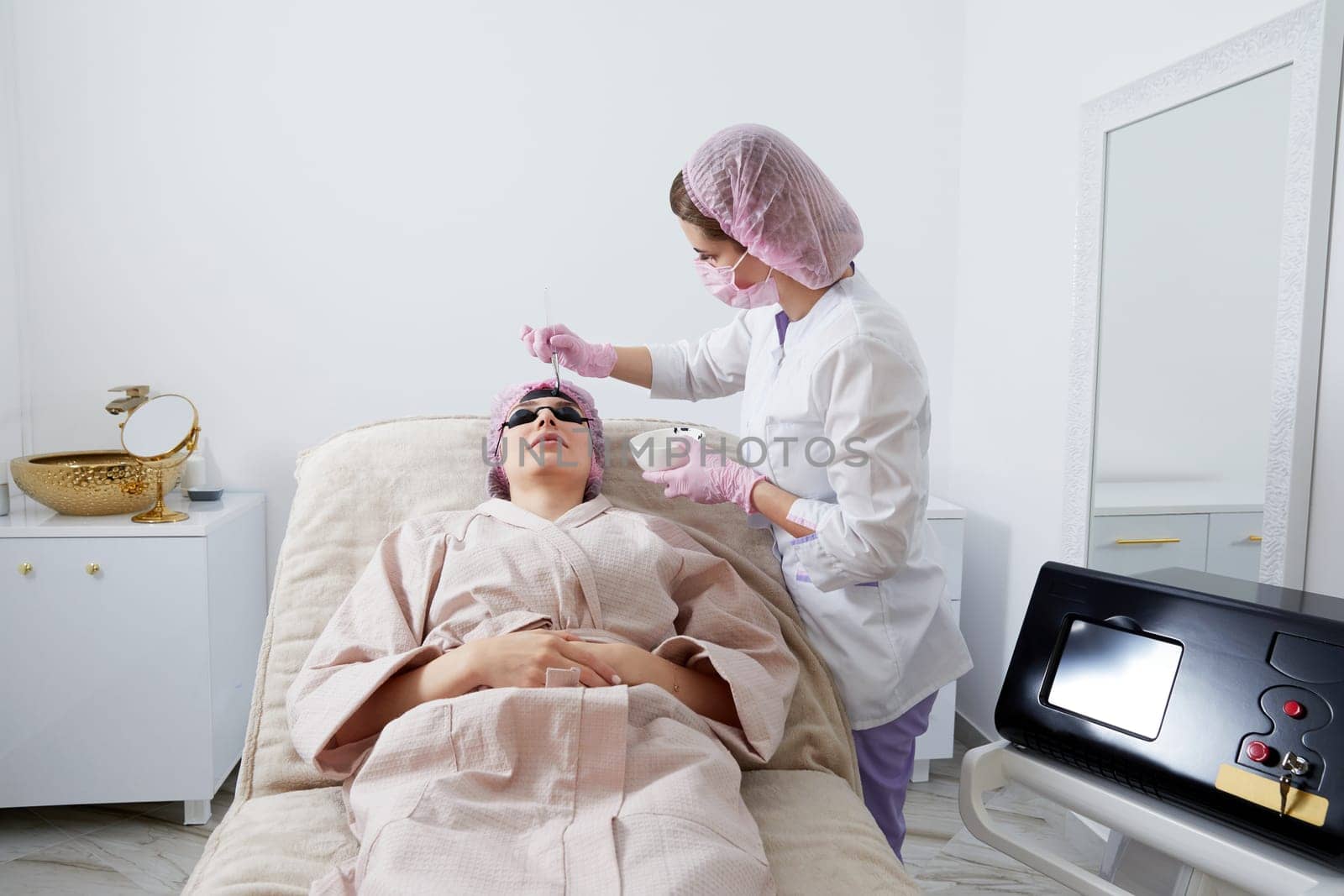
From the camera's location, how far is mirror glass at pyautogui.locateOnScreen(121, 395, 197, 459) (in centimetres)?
206

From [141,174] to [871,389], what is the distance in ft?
6.76

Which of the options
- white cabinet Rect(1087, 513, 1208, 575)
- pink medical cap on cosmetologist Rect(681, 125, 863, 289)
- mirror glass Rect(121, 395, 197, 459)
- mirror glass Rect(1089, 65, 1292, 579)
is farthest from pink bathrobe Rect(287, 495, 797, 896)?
mirror glass Rect(121, 395, 197, 459)

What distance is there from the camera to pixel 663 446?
1645mm

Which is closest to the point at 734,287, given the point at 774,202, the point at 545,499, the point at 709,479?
the point at 774,202

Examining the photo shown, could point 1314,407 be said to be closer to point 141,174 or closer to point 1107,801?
point 1107,801

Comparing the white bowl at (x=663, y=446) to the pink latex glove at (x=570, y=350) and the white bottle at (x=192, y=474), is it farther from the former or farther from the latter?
the white bottle at (x=192, y=474)

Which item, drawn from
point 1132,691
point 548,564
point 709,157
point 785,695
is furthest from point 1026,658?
point 709,157

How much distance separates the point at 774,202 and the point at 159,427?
63.3 inches

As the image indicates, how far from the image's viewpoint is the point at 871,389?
Answer: 4.07ft

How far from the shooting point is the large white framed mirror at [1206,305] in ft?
4.70

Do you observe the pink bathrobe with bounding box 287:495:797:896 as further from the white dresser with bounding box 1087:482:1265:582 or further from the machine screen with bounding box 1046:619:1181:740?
the white dresser with bounding box 1087:482:1265:582

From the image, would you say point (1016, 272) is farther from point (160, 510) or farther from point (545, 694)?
point (160, 510)

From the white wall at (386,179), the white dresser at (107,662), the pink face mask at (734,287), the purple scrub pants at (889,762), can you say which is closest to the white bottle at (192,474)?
the white wall at (386,179)

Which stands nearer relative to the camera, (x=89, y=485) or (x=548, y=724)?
(x=548, y=724)
